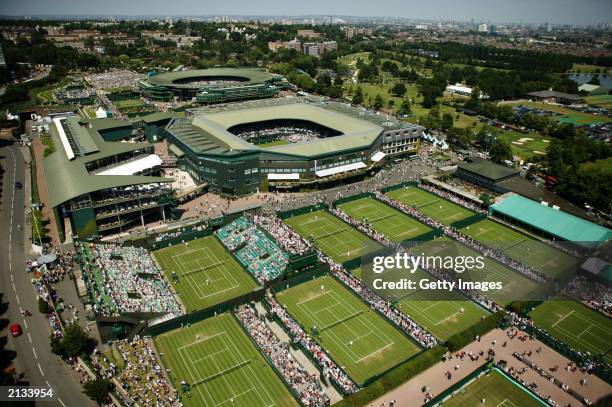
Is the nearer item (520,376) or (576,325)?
(520,376)

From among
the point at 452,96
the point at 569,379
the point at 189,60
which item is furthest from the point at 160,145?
the point at 189,60

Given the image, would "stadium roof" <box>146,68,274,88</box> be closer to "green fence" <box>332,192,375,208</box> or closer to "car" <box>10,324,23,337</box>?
"green fence" <box>332,192,375,208</box>

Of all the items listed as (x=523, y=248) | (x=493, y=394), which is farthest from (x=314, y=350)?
(x=523, y=248)

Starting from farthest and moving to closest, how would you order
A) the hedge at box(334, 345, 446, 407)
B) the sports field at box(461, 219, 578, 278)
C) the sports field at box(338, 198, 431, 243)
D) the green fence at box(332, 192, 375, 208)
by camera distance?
the green fence at box(332, 192, 375, 208)
the sports field at box(338, 198, 431, 243)
the sports field at box(461, 219, 578, 278)
the hedge at box(334, 345, 446, 407)

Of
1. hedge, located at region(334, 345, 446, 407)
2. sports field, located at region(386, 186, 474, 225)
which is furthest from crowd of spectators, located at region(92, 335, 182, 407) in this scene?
sports field, located at region(386, 186, 474, 225)

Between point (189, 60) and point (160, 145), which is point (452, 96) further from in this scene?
point (189, 60)

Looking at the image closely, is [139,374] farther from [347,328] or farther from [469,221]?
[469,221]
